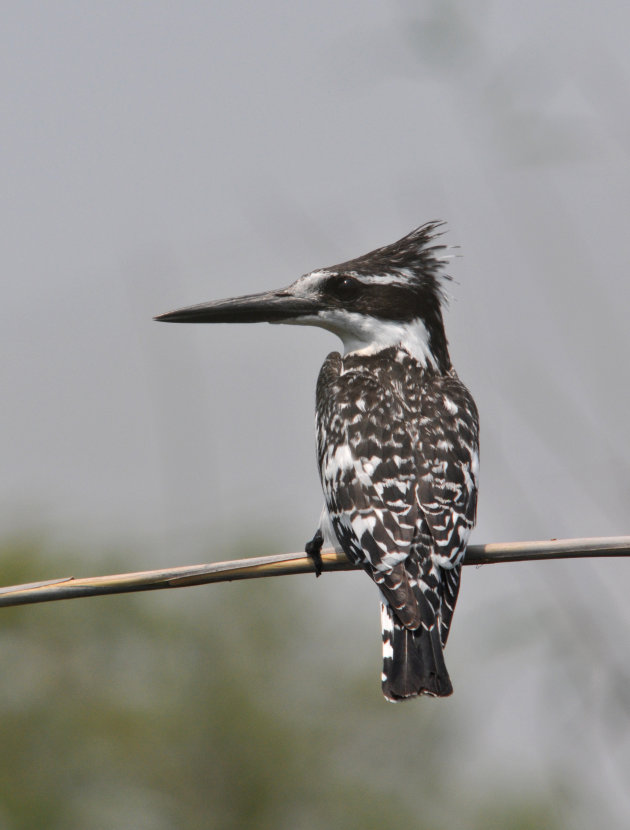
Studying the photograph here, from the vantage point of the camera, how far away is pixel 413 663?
329 centimetres

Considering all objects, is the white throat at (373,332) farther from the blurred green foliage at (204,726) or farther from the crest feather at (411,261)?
the blurred green foliage at (204,726)

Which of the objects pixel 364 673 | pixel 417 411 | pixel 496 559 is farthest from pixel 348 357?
pixel 364 673

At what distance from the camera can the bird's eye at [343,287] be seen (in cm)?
466

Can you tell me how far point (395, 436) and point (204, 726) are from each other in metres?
12.8

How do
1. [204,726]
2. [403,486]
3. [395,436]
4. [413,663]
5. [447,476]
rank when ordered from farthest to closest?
[204,726], [395,436], [447,476], [403,486], [413,663]

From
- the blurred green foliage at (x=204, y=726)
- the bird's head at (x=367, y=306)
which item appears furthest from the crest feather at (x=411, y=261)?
the blurred green foliage at (x=204, y=726)

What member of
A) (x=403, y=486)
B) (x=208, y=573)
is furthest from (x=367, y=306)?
(x=208, y=573)

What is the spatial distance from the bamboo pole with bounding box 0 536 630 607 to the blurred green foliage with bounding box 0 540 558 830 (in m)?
12.0

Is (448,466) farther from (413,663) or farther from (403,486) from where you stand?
(413,663)

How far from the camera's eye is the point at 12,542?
1520 centimetres

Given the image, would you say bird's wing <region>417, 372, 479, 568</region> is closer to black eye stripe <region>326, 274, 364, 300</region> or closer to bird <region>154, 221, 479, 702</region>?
bird <region>154, 221, 479, 702</region>

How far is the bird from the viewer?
11.3ft

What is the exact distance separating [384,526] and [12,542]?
12569mm

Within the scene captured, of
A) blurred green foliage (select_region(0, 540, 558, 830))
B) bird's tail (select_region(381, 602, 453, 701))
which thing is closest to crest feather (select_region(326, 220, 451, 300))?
bird's tail (select_region(381, 602, 453, 701))
